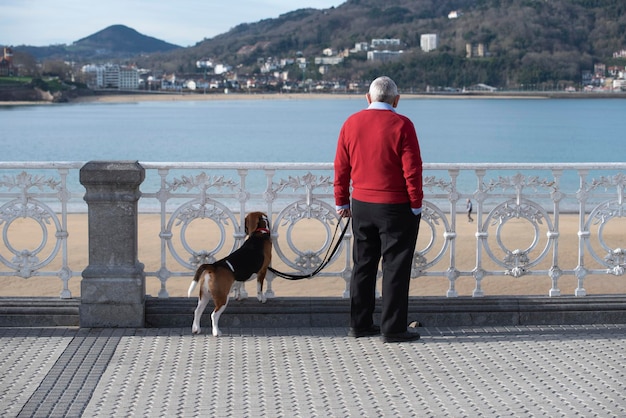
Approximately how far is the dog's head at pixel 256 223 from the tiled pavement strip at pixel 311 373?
666 millimetres

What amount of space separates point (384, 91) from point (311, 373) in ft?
5.75

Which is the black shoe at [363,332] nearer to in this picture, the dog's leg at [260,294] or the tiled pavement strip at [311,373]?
the tiled pavement strip at [311,373]

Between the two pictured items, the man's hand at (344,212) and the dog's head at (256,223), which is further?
the dog's head at (256,223)

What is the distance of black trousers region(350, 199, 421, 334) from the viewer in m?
6.12

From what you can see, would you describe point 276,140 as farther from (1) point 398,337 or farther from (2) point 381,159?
(2) point 381,159

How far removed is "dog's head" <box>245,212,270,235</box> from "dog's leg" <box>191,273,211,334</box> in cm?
52

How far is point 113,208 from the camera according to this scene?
655cm

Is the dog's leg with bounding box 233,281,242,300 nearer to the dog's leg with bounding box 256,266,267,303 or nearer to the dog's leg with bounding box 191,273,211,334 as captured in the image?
the dog's leg with bounding box 256,266,267,303

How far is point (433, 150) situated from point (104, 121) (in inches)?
2021

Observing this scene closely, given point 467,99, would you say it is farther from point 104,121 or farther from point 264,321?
point 264,321

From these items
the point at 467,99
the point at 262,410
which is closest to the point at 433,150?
the point at 262,410

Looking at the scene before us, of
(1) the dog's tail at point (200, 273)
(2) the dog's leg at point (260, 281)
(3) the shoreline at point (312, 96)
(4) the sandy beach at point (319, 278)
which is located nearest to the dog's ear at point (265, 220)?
(2) the dog's leg at point (260, 281)

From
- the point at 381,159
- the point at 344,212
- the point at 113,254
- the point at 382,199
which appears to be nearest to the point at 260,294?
the point at 344,212

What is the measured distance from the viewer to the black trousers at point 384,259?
6.12 meters
